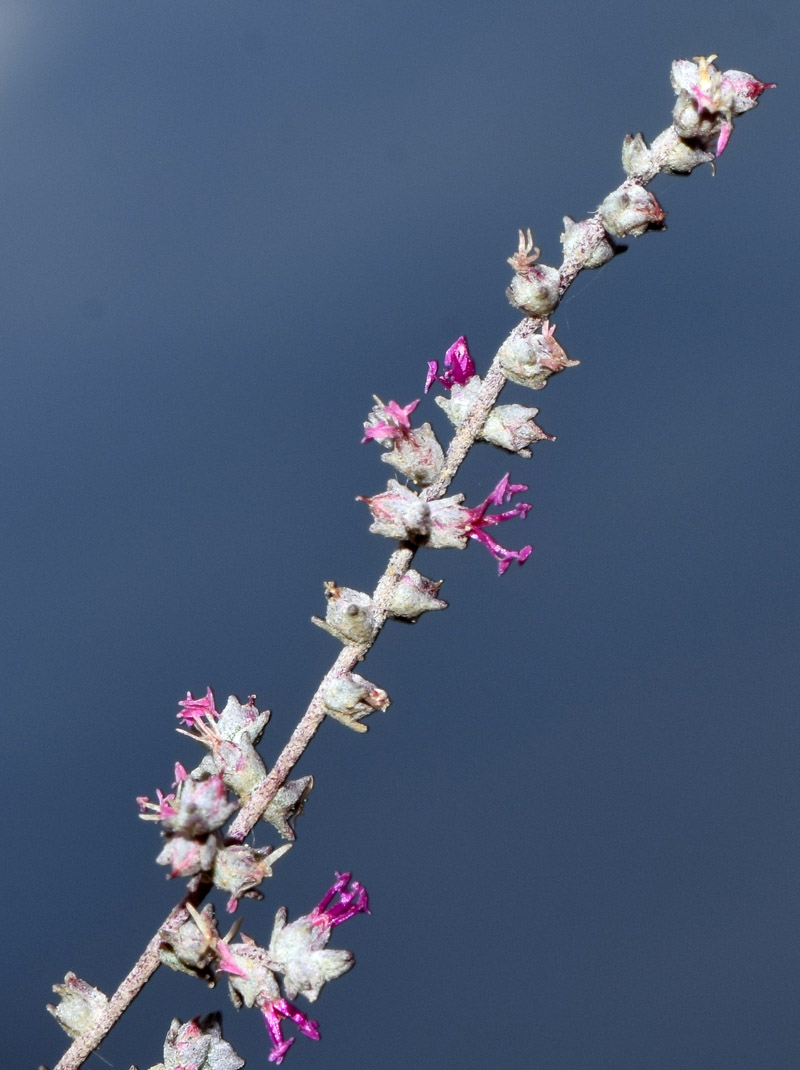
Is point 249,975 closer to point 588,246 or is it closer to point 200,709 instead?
Answer: point 200,709

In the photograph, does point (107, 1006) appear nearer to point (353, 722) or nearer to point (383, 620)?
point (353, 722)

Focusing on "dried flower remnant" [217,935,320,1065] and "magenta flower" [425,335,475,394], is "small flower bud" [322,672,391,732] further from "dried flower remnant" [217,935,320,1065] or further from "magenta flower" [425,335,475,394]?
"magenta flower" [425,335,475,394]

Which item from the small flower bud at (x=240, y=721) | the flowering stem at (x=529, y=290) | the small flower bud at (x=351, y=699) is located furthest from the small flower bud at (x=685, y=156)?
the small flower bud at (x=240, y=721)

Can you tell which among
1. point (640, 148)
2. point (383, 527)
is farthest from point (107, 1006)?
point (640, 148)

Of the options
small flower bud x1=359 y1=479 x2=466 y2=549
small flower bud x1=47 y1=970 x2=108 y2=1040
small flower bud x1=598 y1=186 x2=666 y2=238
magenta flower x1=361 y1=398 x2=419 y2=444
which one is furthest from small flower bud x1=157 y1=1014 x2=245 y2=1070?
small flower bud x1=598 y1=186 x2=666 y2=238

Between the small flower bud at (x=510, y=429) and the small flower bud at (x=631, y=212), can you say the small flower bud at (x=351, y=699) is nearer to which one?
the small flower bud at (x=510, y=429)

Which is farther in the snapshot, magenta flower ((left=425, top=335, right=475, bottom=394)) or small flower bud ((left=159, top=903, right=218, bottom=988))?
magenta flower ((left=425, top=335, right=475, bottom=394))
